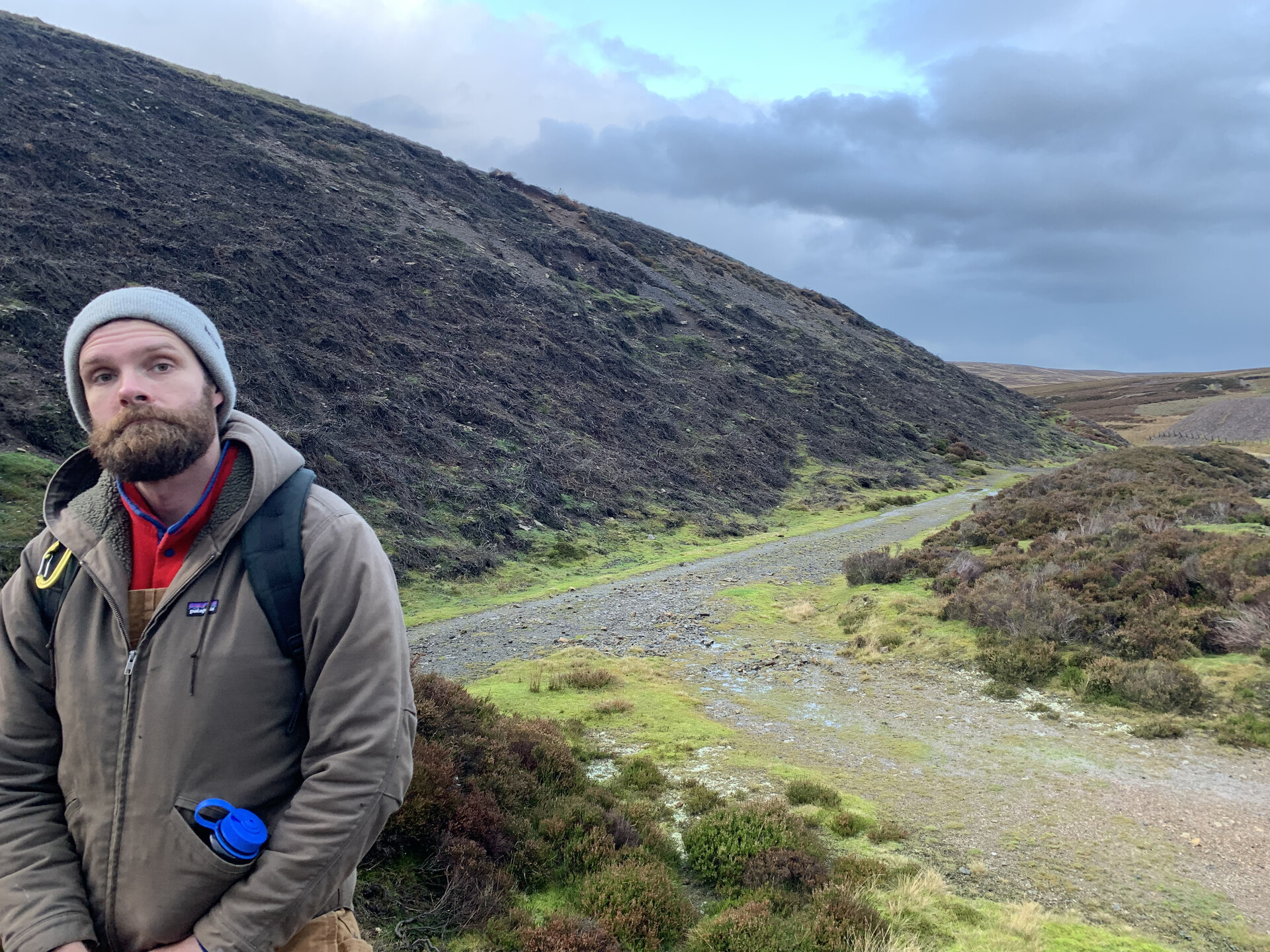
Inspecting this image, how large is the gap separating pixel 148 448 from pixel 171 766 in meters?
1.01

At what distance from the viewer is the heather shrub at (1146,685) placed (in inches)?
366

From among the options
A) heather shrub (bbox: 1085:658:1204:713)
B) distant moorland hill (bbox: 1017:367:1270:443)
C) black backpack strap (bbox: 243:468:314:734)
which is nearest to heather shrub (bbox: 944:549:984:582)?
heather shrub (bbox: 1085:658:1204:713)

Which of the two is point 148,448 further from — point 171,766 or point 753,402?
point 753,402

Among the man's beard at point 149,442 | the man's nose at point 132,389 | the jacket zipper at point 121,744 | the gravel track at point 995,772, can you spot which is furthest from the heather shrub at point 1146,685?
the man's nose at point 132,389

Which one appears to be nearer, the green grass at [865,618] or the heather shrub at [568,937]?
the heather shrub at [568,937]

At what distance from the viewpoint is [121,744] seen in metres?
2.26

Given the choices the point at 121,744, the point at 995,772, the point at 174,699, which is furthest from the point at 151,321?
the point at 995,772

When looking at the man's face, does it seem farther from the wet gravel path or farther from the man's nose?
the wet gravel path

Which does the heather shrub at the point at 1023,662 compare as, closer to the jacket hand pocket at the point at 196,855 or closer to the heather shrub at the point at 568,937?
the heather shrub at the point at 568,937

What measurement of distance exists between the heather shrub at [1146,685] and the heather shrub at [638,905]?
7.56 metres

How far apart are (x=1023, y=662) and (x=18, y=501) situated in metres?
18.1

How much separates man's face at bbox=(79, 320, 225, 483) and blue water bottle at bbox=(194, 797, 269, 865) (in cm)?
107

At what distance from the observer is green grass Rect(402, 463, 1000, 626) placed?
1834cm

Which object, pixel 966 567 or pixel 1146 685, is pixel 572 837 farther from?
pixel 966 567
